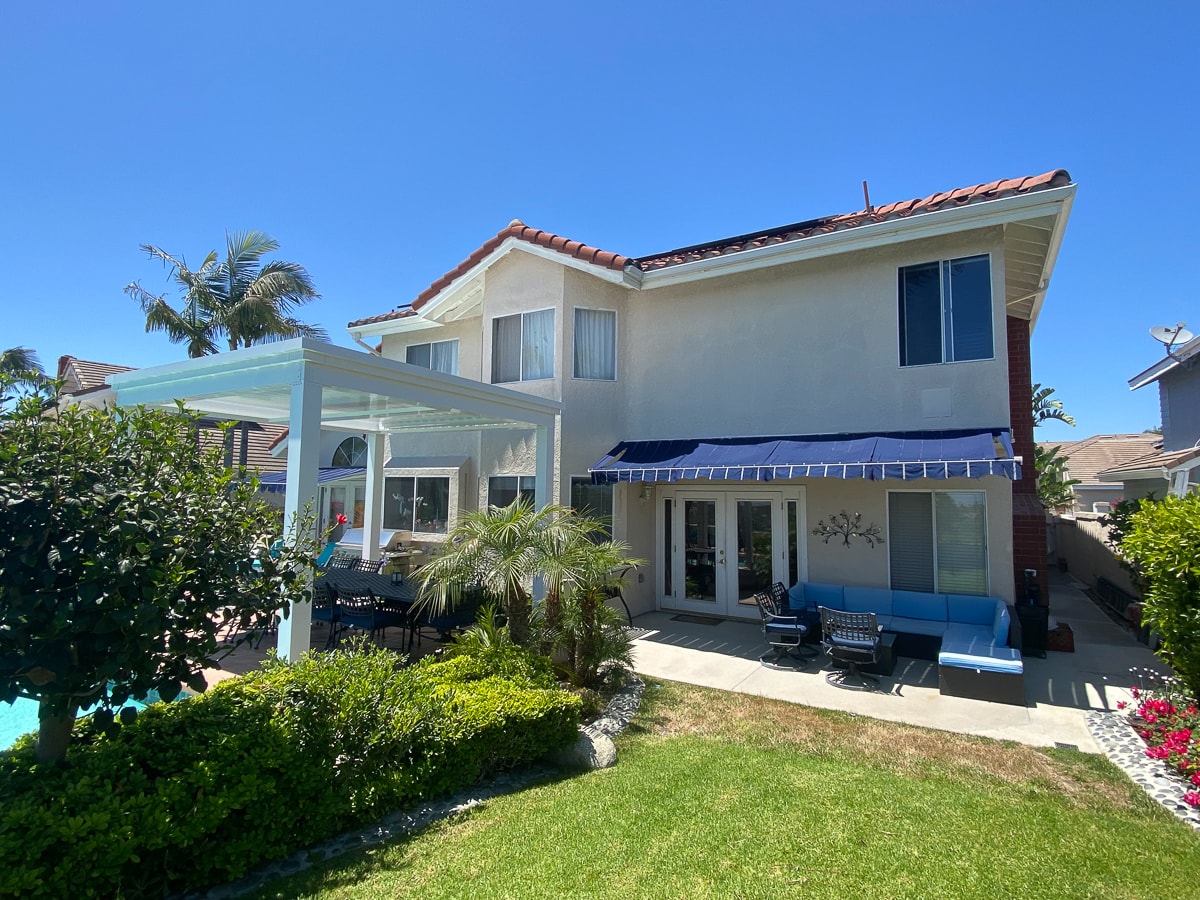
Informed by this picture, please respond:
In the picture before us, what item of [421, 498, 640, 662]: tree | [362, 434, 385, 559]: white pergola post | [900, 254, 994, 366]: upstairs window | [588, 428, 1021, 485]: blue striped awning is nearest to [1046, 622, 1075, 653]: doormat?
[588, 428, 1021, 485]: blue striped awning

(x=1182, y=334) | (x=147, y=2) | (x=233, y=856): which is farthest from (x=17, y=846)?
(x=1182, y=334)

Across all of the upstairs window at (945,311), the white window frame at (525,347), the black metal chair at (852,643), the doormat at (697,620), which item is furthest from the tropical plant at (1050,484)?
the white window frame at (525,347)

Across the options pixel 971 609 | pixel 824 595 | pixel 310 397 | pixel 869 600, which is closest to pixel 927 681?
pixel 971 609

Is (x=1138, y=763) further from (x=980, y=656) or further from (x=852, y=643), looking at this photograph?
(x=852, y=643)

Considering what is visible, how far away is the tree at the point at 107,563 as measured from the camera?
4.51 metres

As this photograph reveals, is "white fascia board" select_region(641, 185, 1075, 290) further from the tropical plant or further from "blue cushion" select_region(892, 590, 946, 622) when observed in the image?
the tropical plant

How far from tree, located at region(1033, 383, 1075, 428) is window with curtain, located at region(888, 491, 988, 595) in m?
30.9

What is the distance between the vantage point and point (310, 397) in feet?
31.7

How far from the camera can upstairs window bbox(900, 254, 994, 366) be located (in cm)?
1450

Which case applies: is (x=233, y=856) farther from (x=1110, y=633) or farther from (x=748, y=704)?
(x=1110, y=633)

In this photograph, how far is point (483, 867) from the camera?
5.43 metres

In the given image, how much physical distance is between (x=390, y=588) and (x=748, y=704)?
8.20 metres

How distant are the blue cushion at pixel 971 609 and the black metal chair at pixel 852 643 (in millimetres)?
3266

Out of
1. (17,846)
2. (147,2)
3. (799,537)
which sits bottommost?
(17,846)
